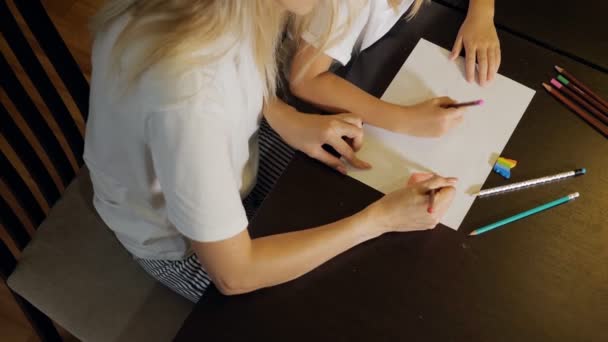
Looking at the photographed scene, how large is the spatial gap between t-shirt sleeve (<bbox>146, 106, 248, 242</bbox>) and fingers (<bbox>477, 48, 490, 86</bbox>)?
445 millimetres

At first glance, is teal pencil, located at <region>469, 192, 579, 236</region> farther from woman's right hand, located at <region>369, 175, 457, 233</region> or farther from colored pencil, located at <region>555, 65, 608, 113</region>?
colored pencil, located at <region>555, 65, 608, 113</region>

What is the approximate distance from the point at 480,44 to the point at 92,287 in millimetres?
732

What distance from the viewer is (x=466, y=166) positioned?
900 millimetres

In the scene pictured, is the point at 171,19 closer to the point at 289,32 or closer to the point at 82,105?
the point at 289,32

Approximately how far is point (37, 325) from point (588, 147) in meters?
0.98

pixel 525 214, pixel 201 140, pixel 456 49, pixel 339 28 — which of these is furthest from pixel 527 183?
pixel 201 140

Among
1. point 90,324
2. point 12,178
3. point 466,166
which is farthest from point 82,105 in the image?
point 466,166

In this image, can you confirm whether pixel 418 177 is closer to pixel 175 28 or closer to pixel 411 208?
pixel 411 208

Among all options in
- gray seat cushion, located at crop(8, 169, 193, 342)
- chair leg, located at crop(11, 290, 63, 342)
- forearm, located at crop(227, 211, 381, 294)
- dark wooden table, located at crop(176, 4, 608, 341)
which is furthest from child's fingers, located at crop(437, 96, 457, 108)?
chair leg, located at crop(11, 290, 63, 342)

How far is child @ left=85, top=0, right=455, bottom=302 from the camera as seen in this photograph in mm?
692

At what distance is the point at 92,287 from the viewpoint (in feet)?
3.37

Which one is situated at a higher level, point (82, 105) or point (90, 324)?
point (82, 105)

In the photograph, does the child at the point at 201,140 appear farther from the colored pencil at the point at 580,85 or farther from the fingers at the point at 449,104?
the colored pencil at the point at 580,85

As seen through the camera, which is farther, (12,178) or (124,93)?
(12,178)
